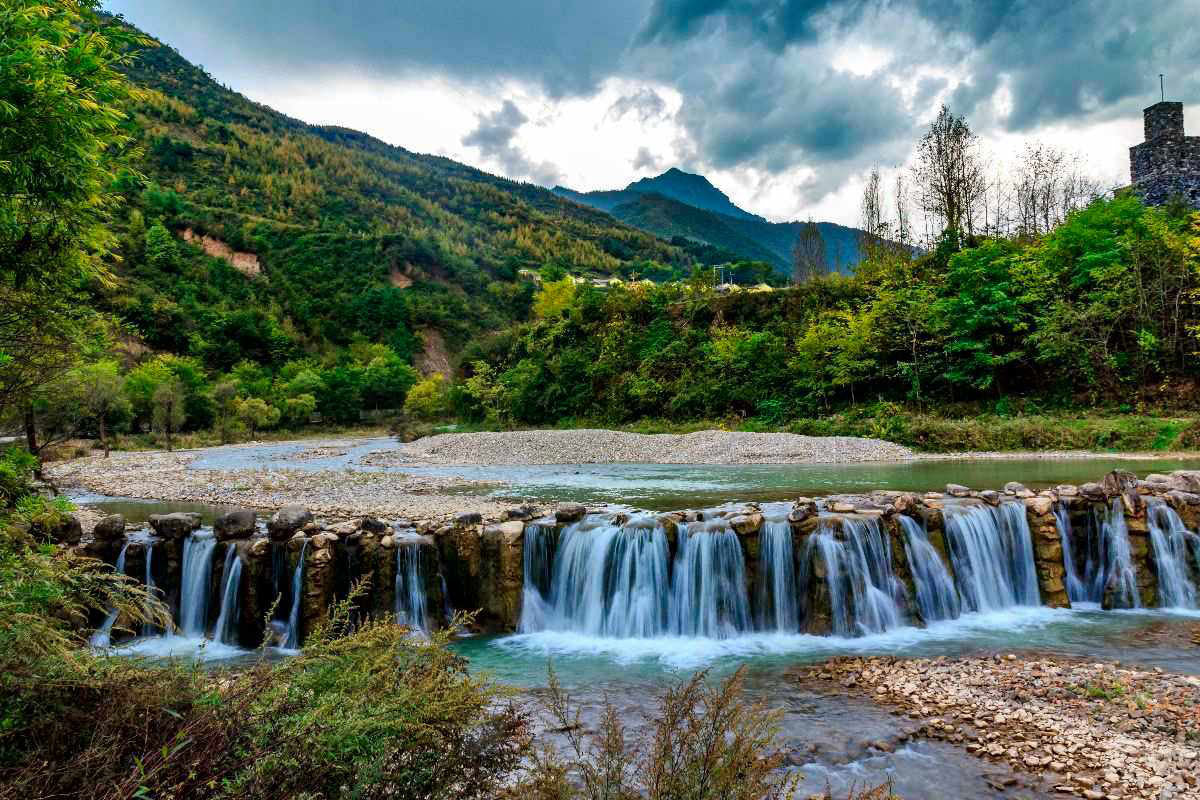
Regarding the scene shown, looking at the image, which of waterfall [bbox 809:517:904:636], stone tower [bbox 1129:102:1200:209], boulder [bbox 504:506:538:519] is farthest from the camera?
stone tower [bbox 1129:102:1200:209]

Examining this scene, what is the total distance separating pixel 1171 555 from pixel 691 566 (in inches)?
297

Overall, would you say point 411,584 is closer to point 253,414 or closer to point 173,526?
point 173,526

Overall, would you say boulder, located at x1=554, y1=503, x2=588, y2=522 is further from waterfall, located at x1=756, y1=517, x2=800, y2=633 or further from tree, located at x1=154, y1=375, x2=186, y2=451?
tree, located at x1=154, y1=375, x2=186, y2=451

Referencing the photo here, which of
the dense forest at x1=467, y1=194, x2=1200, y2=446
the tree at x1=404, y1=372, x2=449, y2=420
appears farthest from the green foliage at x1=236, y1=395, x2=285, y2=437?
the dense forest at x1=467, y1=194, x2=1200, y2=446

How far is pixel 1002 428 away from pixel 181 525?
87.3 ft

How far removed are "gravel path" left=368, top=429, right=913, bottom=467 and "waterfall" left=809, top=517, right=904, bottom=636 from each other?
1464 cm

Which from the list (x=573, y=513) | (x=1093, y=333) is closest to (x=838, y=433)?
(x=1093, y=333)

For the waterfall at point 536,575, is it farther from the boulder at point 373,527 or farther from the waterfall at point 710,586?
the boulder at point 373,527

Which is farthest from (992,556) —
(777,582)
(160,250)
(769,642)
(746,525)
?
(160,250)

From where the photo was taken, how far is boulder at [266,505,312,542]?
9414mm

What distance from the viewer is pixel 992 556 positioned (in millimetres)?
9586

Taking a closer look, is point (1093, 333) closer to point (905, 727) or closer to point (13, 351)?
point (905, 727)

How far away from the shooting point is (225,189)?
102 meters

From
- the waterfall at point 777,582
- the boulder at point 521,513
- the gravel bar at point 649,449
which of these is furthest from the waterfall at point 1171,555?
the gravel bar at point 649,449
